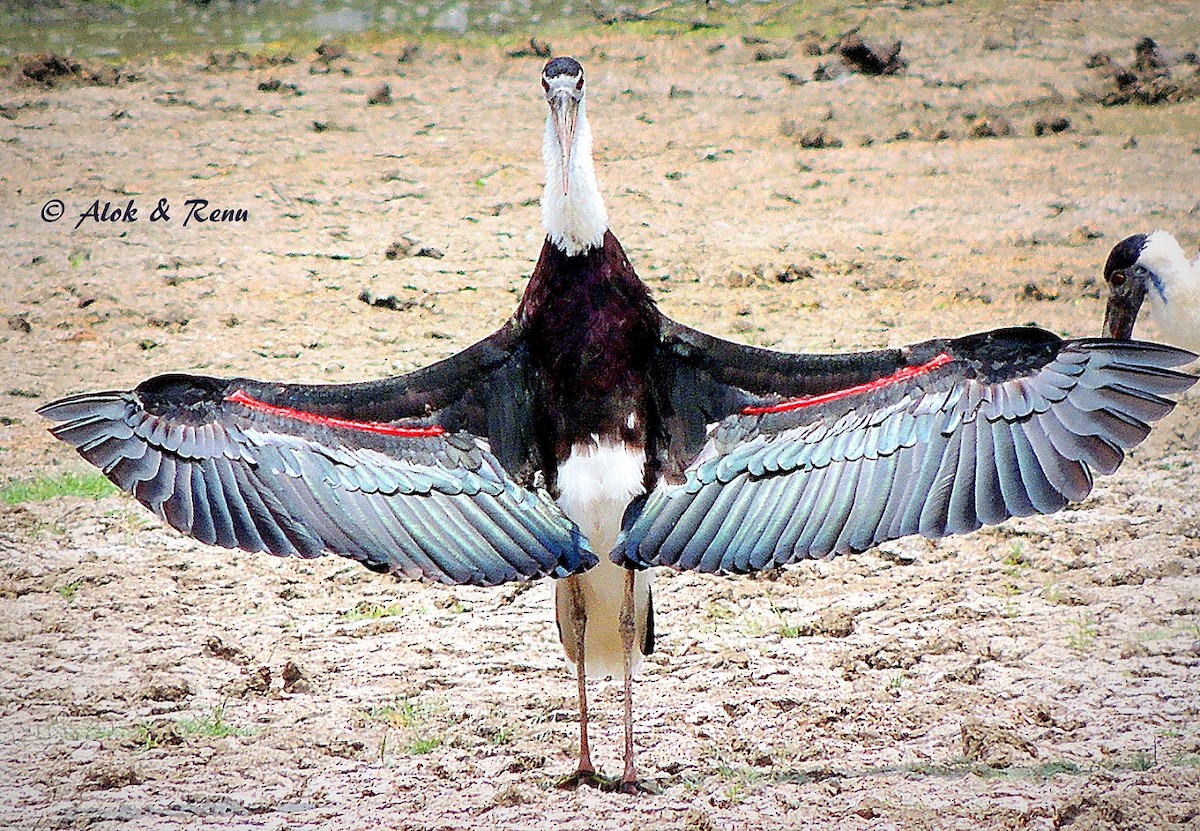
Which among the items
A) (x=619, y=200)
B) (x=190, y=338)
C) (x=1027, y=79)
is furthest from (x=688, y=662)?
(x=1027, y=79)

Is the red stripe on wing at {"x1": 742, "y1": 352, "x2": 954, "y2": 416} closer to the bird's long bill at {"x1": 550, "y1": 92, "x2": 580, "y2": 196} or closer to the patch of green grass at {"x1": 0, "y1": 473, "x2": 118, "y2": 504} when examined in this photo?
the bird's long bill at {"x1": 550, "y1": 92, "x2": 580, "y2": 196}

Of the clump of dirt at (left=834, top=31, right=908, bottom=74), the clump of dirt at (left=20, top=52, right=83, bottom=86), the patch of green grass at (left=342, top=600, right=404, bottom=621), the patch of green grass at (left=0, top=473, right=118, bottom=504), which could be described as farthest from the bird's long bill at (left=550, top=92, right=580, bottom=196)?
the clump of dirt at (left=20, top=52, right=83, bottom=86)

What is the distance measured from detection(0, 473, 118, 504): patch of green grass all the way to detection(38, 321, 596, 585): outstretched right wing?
8.92 feet

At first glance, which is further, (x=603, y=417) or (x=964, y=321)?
(x=964, y=321)

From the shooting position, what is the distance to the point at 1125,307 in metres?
7.61

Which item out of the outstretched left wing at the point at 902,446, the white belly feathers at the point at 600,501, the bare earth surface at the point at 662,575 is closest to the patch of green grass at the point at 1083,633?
the bare earth surface at the point at 662,575

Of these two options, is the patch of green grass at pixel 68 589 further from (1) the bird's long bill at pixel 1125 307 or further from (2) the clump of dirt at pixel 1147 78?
(2) the clump of dirt at pixel 1147 78

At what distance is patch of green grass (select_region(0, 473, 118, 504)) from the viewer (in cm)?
717

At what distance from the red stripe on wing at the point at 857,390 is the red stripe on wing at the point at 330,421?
100 centimetres

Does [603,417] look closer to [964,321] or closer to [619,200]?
[964,321]

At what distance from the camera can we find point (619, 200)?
10609mm

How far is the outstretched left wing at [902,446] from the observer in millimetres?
4348

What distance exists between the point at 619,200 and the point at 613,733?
18.8 feet

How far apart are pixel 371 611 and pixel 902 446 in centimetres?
259
